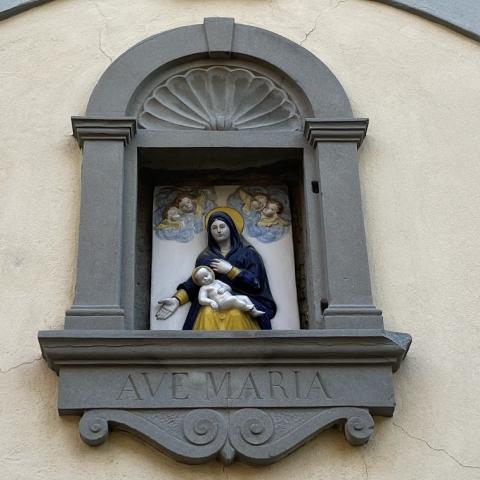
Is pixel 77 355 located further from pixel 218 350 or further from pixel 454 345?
pixel 454 345

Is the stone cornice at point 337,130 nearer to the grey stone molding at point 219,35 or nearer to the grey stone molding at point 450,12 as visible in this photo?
the grey stone molding at point 219,35

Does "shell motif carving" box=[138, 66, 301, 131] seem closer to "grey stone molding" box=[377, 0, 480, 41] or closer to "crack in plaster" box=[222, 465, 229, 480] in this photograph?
"grey stone molding" box=[377, 0, 480, 41]

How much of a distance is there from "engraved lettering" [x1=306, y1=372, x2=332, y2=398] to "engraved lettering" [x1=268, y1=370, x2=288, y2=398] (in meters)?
0.15

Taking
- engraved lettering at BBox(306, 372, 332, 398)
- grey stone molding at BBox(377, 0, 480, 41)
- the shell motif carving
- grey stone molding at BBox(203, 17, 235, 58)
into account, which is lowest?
engraved lettering at BBox(306, 372, 332, 398)

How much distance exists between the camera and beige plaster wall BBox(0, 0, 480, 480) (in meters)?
5.64

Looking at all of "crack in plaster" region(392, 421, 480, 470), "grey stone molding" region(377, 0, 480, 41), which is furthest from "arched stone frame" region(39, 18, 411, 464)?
"grey stone molding" region(377, 0, 480, 41)

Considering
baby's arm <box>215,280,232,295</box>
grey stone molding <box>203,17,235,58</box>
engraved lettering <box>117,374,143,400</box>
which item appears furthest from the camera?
grey stone molding <box>203,17,235,58</box>

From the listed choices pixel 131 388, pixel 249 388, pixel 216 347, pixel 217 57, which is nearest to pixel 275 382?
pixel 249 388

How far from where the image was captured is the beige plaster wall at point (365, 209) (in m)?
5.64

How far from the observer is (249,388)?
18.9 ft

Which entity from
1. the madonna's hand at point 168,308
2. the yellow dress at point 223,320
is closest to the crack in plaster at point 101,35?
the madonna's hand at point 168,308

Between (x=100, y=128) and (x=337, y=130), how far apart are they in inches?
59.7

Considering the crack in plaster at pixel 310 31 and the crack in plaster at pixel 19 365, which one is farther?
the crack in plaster at pixel 310 31

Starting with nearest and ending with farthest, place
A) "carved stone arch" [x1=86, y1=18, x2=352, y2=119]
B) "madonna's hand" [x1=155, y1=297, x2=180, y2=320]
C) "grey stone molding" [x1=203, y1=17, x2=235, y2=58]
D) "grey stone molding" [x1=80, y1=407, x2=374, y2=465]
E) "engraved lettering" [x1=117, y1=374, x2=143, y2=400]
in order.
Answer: "grey stone molding" [x1=80, y1=407, x2=374, y2=465], "engraved lettering" [x1=117, y1=374, x2=143, y2=400], "madonna's hand" [x1=155, y1=297, x2=180, y2=320], "carved stone arch" [x1=86, y1=18, x2=352, y2=119], "grey stone molding" [x1=203, y1=17, x2=235, y2=58]
